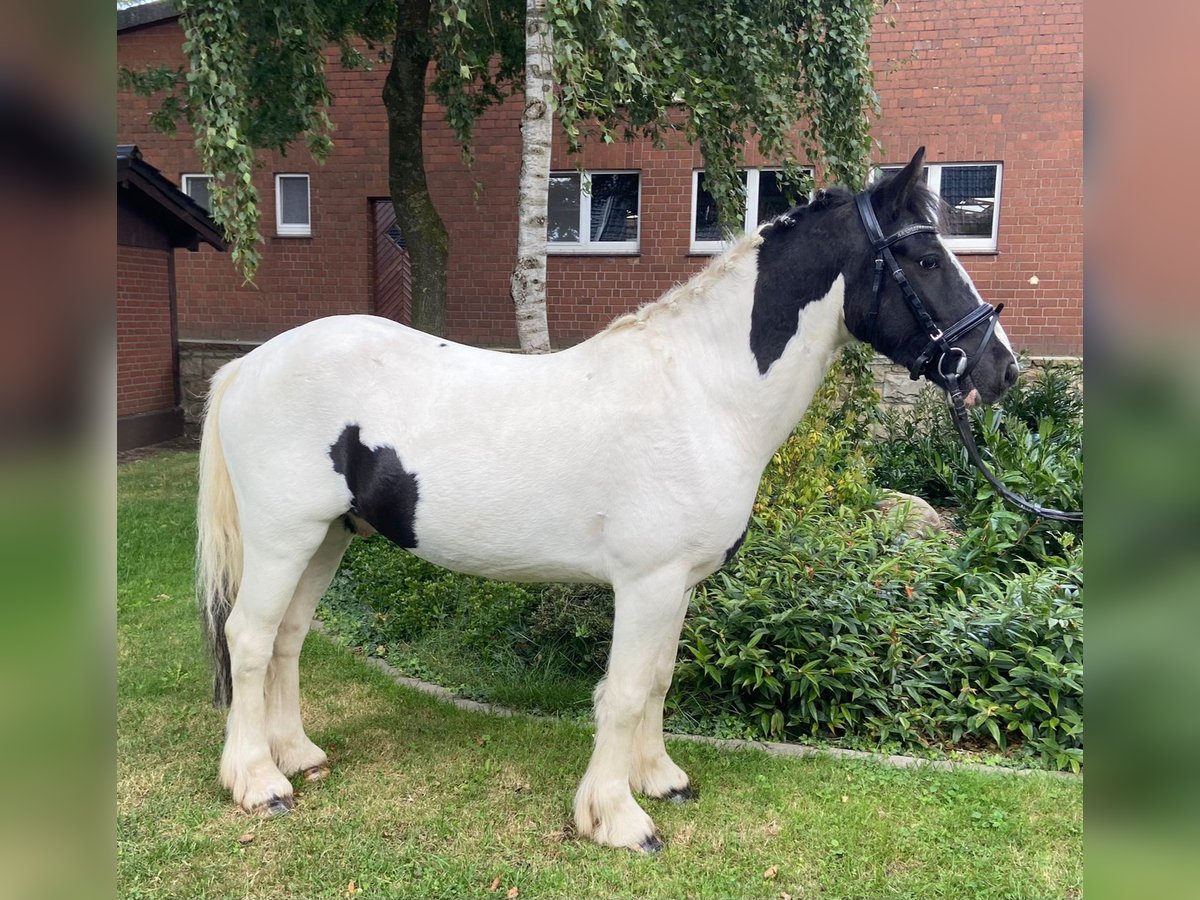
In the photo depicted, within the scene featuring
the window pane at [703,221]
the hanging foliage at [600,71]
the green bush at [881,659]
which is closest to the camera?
the green bush at [881,659]

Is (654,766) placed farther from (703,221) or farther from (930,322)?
(703,221)

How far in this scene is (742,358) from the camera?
2.75 m

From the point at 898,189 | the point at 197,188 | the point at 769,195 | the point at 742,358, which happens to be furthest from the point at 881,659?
the point at 197,188

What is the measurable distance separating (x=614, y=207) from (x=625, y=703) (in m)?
8.91

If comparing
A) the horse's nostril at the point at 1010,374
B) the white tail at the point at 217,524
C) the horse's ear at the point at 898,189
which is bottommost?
the white tail at the point at 217,524

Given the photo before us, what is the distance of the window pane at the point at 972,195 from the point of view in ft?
31.4

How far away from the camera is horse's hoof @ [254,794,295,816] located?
9.82 ft

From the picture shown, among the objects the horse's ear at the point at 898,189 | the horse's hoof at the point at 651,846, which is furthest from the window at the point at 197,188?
the horse's hoof at the point at 651,846

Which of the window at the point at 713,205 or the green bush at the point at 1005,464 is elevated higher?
the window at the point at 713,205

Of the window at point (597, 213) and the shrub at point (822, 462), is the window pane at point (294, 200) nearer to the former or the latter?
the window at point (597, 213)
